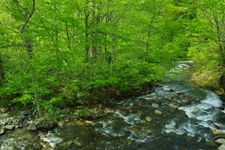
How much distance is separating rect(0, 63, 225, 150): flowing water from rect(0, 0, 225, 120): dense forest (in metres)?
1.76

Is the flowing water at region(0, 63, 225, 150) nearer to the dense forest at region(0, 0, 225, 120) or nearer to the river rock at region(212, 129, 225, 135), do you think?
the river rock at region(212, 129, 225, 135)

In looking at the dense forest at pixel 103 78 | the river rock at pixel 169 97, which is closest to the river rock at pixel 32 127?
the dense forest at pixel 103 78

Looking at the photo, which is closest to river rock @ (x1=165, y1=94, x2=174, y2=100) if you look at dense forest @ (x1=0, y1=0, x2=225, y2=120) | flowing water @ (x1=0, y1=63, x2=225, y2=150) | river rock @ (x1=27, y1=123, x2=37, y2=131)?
flowing water @ (x1=0, y1=63, x2=225, y2=150)

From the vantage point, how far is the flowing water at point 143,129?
13.6 m

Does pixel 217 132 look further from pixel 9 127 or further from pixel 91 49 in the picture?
pixel 9 127

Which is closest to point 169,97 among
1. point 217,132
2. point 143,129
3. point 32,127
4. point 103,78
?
point 103,78

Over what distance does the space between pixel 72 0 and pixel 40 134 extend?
7.16 metres

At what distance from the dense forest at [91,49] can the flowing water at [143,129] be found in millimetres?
1759

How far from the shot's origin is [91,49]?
820 inches

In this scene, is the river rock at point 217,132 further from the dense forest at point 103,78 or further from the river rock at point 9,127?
the river rock at point 9,127

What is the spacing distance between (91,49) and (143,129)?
7.43 meters

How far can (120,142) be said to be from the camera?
1401cm

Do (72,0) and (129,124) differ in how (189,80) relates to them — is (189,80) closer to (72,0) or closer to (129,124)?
(129,124)

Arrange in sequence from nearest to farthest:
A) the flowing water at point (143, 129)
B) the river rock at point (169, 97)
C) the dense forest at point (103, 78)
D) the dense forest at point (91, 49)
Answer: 1. the flowing water at point (143, 129)
2. the dense forest at point (103, 78)
3. the dense forest at point (91, 49)
4. the river rock at point (169, 97)
